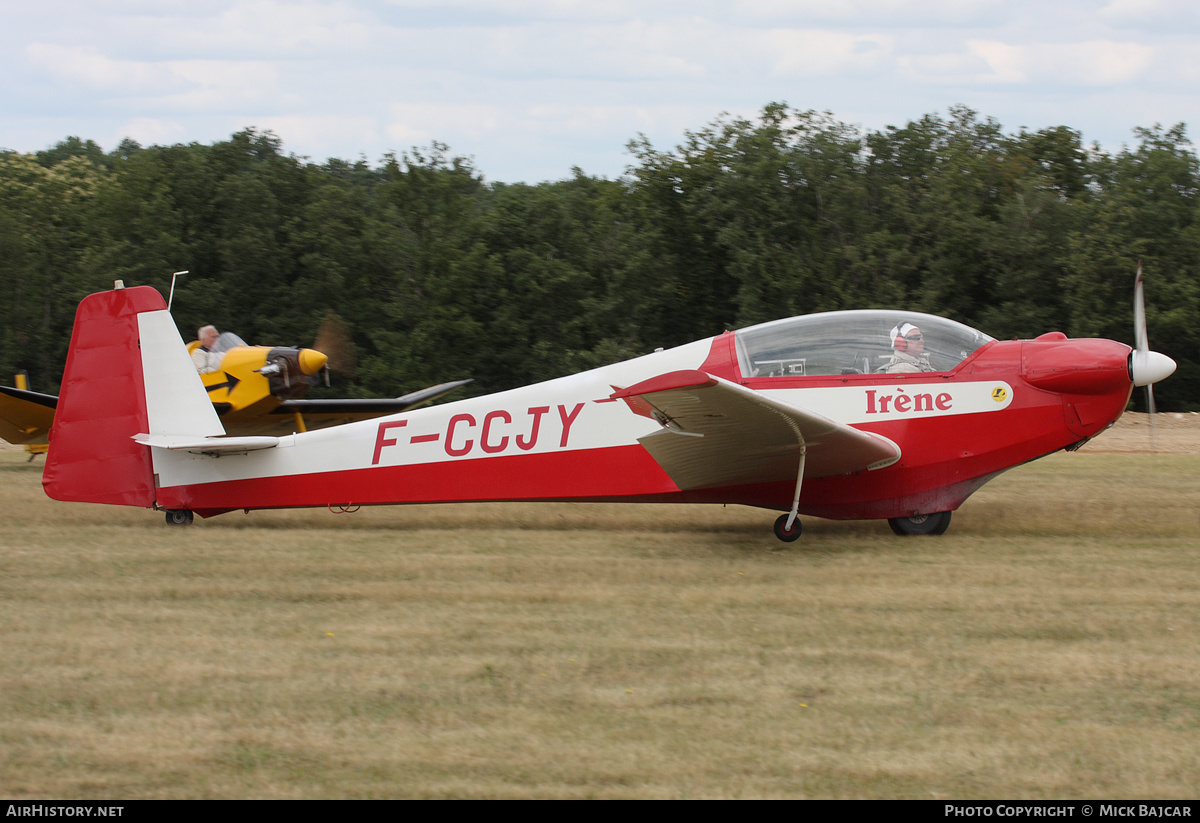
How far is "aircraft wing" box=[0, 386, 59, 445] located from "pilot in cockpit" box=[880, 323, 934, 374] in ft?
31.9

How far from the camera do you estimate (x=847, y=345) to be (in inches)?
304

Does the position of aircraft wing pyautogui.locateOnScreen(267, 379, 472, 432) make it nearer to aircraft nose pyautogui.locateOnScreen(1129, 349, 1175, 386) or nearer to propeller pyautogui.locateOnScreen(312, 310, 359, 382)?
propeller pyautogui.locateOnScreen(312, 310, 359, 382)

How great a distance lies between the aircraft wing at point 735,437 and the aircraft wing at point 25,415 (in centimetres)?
845

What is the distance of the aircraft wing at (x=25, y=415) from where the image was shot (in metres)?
12.5

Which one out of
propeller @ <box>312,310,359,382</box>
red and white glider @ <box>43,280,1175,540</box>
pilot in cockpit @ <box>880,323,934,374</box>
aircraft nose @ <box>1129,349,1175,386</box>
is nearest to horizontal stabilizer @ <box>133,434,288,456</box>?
red and white glider @ <box>43,280,1175,540</box>

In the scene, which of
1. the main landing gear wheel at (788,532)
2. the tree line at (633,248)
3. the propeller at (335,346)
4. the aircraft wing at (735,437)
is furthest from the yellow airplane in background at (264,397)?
the tree line at (633,248)

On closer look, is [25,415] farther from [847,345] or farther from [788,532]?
[847,345]

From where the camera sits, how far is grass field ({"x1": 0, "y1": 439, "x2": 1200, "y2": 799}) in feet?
11.7

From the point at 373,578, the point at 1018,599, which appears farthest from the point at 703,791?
the point at 373,578

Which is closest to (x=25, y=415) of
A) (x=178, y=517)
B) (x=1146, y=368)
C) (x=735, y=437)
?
(x=178, y=517)

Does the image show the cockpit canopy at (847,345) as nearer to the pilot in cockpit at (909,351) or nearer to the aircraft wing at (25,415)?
the pilot in cockpit at (909,351)

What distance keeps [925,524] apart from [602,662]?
3.98m
